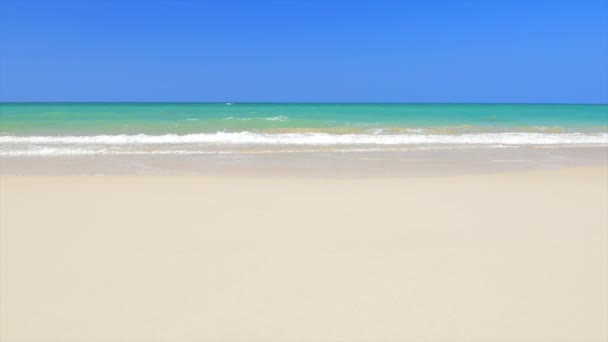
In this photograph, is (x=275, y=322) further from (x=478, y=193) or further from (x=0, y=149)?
(x=0, y=149)

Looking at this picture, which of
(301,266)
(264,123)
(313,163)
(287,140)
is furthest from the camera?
(264,123)

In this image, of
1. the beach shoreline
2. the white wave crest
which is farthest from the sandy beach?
the white wave crest

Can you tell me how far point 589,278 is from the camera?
3.29 m

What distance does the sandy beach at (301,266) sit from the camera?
2660 mm

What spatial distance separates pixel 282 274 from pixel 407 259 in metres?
1.04

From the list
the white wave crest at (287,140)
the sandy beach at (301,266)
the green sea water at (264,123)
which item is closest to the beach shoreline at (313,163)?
the sandy beach at (301,266)

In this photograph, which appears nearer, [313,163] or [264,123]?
[313,163]

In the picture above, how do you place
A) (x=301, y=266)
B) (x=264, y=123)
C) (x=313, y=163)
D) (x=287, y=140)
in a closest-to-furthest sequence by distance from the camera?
(x=301, y=266), (x=313, y=163), (x=287, y=140), (x=264, y=123)

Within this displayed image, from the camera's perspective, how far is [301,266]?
3467mm

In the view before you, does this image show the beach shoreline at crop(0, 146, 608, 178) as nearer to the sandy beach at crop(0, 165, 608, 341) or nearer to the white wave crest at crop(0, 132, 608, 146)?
the sandy beach at crop(0, 165, 608, 341)

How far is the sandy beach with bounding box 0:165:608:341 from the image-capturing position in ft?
8.73

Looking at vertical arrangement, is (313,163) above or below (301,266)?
below

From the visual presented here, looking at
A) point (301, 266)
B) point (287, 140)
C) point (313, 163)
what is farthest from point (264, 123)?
point (301, 266)

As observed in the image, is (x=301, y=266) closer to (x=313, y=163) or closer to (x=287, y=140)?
(x=313, y=163)
